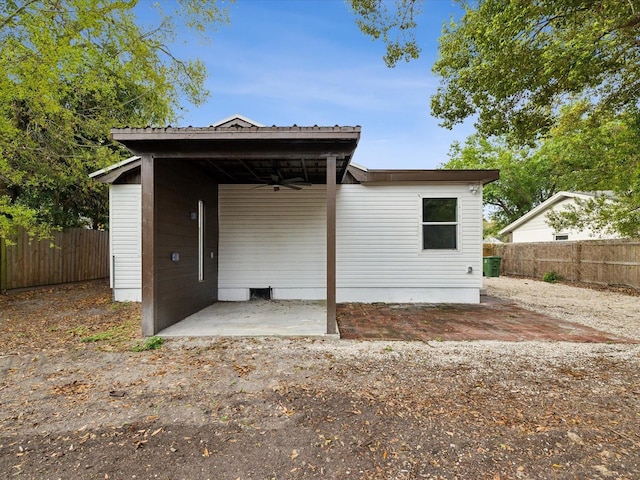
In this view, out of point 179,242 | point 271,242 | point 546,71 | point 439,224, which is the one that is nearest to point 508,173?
point 439,224

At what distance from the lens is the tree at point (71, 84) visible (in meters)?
5.85

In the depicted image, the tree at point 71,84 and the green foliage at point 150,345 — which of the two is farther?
the tree at point 71,84

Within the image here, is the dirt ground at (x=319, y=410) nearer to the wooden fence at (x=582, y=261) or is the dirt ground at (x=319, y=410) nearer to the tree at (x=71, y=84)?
the tree at (x=71, y=84)

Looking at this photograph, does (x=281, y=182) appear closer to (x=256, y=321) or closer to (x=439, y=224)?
(x=256, y=321)

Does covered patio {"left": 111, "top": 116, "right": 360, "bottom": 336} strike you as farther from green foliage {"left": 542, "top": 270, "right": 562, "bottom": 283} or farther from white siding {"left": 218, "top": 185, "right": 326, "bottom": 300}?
A: green foliage {"left": 542, "top": 270, "right": 562, "bottom": 283}

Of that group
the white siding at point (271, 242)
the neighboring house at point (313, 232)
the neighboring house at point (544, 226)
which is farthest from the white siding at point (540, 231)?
the white siding at point (271, 242)

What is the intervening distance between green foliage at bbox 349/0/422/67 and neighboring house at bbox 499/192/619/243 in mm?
10652

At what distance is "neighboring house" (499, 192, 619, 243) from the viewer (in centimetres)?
1460

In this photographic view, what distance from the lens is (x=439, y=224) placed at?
7.41 meters

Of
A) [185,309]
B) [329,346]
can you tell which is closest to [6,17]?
[185,309]

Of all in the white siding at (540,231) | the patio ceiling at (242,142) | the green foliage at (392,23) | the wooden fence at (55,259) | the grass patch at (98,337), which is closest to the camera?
the patio ceiling at (242,142)

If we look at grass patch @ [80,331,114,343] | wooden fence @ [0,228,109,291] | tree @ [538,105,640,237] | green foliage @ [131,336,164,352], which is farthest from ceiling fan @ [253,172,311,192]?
tree @ [538,105,640,237]

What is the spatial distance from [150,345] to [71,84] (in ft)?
20.9

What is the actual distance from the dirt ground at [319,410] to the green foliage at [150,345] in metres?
0.11
